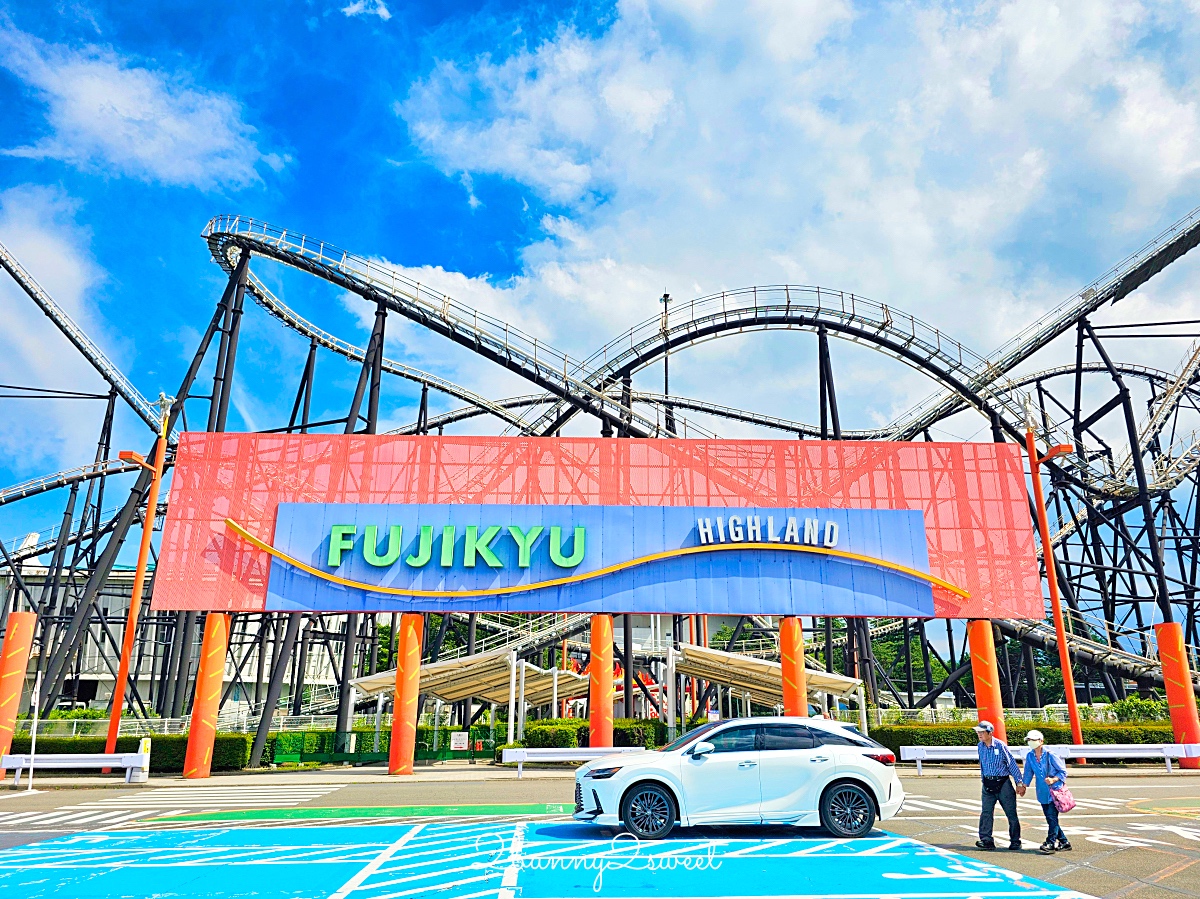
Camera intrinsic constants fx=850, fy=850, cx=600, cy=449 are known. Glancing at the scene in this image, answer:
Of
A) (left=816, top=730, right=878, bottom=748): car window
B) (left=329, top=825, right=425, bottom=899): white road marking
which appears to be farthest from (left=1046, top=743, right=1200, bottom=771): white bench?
(left=329, top=825, right=425, bottom=899): white road marking

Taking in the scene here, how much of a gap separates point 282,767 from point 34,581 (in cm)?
3500

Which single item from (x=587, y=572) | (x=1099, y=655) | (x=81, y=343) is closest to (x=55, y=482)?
(x=81, y=343)

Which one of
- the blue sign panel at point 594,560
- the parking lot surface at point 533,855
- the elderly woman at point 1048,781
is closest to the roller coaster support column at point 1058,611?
the blue sign panel at point 594,560

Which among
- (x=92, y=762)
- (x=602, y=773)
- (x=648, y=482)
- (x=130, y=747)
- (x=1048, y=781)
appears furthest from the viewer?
(x=648, y=482)

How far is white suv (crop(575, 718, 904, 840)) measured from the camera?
392 inches

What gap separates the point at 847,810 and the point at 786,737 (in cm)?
107

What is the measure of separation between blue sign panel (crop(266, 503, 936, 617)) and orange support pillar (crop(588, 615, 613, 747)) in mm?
680

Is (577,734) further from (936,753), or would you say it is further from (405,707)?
(936,753)

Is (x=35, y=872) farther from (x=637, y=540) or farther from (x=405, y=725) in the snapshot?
(x=637, y=540)

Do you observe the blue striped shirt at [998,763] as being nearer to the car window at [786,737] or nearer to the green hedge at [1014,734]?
the car window at [786,737]

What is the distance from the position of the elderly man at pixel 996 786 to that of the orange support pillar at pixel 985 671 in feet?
48.0

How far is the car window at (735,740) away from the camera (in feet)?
33.8

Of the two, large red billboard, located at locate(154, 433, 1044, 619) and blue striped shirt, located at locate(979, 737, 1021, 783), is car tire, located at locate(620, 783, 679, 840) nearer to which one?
blue striped shirt, located at locate(979, 737, 1021, 783)

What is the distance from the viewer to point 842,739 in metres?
10.5
